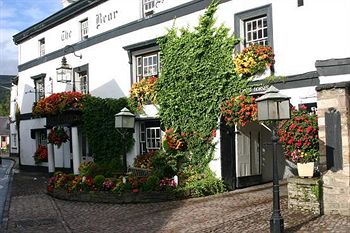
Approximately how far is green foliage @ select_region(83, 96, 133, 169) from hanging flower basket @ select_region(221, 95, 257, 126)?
205 inches

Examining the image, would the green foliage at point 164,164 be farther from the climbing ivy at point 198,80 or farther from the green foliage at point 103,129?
the green foliage at point 103,129

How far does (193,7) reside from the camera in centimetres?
1541

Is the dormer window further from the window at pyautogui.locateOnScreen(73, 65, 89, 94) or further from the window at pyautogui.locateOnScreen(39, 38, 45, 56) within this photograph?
the window at pyautogui.locateOnScreen(39, 38, 45, 56)

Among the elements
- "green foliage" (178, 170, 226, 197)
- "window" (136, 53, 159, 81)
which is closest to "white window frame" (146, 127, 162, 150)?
"window" (136, 53, 159, 81)

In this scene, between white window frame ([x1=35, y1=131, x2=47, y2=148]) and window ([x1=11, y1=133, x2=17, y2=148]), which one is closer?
white window frame ([x1=35, y1=131, x2=47, y2=148])

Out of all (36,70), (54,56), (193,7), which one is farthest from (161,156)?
(36,70)

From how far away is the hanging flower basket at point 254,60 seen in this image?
13172mm

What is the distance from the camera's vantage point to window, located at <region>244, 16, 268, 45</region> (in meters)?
13.7

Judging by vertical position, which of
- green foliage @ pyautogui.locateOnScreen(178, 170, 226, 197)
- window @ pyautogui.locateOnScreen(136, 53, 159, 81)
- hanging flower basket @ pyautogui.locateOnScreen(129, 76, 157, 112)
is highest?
window @ pyautogui.locateOnScreen(136, 53, 159, 81)

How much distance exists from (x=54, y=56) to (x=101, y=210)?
12.5 metres

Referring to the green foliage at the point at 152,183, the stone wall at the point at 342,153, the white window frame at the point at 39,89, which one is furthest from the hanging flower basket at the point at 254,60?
the white window frame at the point at 39,89

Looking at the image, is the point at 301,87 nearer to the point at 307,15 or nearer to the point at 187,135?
the point at 307,15

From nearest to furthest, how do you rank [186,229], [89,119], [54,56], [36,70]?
1. [186,229]
2. [89,119]
3. [54,56]
4. [36,70]

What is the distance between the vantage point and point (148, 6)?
17547mm
